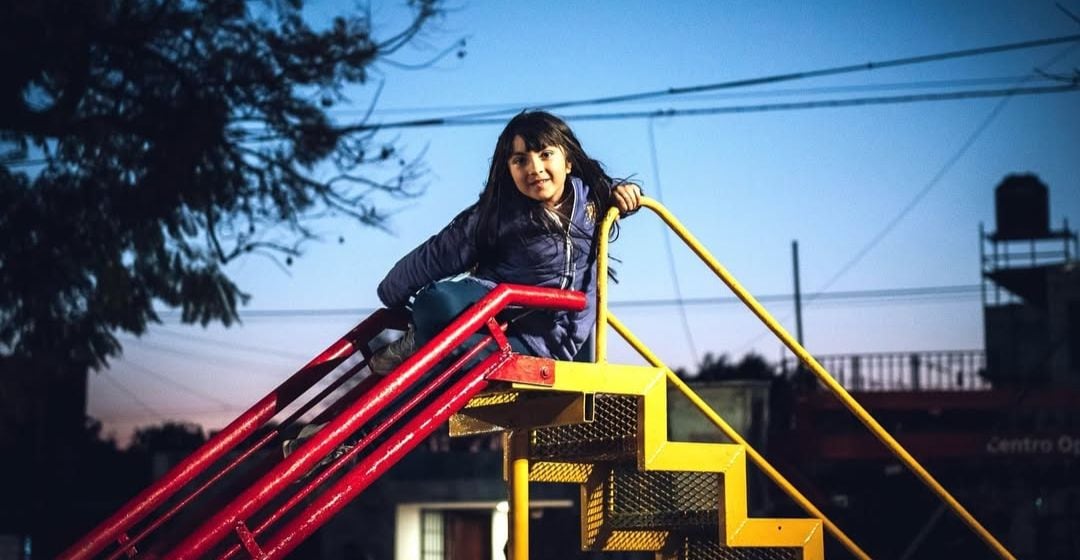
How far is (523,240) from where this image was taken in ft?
15.4

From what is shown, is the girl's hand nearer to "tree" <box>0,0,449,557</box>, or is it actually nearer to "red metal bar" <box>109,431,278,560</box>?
"red metal bar" <box>109,431,278,560</box>

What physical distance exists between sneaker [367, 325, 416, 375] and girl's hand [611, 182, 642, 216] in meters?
0.90

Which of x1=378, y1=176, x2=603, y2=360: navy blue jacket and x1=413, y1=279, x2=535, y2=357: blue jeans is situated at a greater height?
x1=378, y1=176, x2=603, y2=360: navy blue jacket

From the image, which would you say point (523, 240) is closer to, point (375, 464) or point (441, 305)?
point (441, 305)

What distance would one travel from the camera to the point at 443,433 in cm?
2897

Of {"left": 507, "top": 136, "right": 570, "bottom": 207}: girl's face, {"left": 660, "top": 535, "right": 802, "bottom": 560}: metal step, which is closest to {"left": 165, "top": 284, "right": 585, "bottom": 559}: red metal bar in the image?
{"left": 507, "top": 136, "right": 570, "bottom": 207}: girl's face

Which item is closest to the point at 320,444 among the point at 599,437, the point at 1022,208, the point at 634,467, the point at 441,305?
the point at 441,305

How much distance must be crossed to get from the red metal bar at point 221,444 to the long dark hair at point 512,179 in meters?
0.65

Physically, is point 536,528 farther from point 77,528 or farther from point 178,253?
point 178,253

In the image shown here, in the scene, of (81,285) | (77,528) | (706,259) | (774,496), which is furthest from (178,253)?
(77,528)

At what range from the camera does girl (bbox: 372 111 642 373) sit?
4.66 m

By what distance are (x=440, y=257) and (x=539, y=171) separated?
0.49 m

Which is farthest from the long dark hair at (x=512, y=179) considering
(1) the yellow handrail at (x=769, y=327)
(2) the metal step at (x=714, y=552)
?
(2) the metal step at (x=714, y=552)

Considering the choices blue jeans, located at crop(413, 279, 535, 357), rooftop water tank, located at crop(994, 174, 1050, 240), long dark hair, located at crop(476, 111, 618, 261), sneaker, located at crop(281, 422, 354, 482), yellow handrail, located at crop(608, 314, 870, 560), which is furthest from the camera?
rooftop water tank, located at crop(994, 174, 1050, 240)
